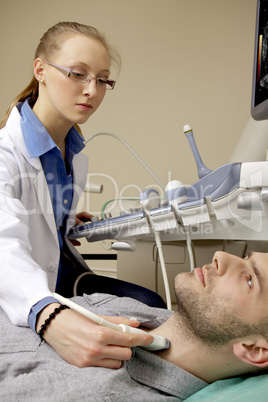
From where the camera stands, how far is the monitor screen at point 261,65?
53.8 inches

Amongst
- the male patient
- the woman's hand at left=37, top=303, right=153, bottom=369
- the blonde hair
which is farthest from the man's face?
the blonde hair

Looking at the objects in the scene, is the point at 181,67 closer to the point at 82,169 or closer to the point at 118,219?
the point at 82,169

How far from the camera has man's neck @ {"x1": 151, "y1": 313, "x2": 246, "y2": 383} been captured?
3.18 ft

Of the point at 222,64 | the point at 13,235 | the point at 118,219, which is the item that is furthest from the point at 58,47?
the point at 222,64

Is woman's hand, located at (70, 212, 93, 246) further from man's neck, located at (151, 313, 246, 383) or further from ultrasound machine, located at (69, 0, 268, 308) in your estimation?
man's neck, located at (151, 313, 246, 383)

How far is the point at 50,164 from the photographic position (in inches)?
62.7

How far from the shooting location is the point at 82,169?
182 cm

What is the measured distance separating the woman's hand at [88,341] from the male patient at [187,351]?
2 cm

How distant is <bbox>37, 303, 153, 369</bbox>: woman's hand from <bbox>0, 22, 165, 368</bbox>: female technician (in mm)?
164

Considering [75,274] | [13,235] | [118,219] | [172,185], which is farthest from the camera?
[75,274]

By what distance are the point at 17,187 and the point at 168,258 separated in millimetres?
707

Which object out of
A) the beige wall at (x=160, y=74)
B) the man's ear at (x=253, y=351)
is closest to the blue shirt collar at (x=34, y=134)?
the man's ear at (x=253, y=351)

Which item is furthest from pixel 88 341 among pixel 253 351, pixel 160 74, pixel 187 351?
pixel 160 74

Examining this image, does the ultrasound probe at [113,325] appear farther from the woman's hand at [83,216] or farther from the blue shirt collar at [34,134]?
the woman's hand at [83,216]
